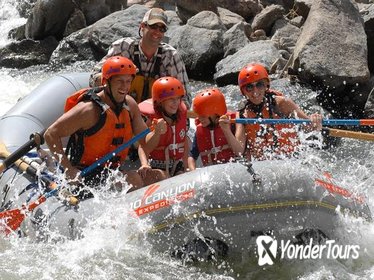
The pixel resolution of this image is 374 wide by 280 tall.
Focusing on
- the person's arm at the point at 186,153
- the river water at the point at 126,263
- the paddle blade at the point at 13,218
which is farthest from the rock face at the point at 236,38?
the paddle blade at the point at 13,218

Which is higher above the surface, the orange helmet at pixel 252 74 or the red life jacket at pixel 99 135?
the orange helmet at pixel 252 74

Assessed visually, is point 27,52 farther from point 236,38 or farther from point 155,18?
point 155,18

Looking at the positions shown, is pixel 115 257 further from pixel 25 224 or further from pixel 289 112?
pixel 289 112

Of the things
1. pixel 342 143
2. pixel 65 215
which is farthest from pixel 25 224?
pixel 342 143

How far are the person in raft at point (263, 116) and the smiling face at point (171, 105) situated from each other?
1.75 ft

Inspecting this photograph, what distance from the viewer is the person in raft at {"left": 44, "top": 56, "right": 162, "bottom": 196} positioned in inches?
192

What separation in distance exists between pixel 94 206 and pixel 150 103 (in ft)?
4.36

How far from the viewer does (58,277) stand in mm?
4500

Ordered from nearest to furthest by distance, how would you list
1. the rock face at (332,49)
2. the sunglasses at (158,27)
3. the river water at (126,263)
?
the river water at (126,263)
the sunglasses at (158,27)
the rock face at (332,49)

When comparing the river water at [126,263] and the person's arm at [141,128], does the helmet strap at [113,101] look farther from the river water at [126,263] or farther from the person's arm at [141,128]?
the river water at [126,263]

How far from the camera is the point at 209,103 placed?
16.7 feet

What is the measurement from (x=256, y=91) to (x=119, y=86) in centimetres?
116

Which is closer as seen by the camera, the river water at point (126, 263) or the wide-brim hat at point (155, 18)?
the river water at point (126, 263)

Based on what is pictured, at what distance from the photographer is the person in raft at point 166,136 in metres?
5.19
